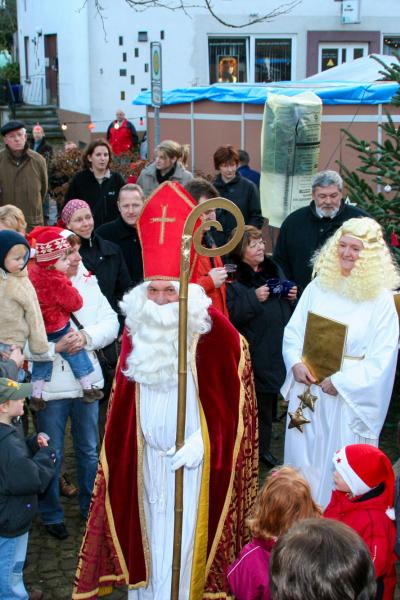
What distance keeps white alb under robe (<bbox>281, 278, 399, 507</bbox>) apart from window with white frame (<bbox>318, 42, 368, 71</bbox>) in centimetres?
1825

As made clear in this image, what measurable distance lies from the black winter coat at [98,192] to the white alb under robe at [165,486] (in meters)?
4.18

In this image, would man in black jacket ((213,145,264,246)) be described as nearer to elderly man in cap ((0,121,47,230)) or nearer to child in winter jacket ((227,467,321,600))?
elderly man in cap ((0,121,47,230))

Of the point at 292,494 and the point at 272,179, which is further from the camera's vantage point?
the point at 272,179

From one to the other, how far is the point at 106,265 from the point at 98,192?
2172mm

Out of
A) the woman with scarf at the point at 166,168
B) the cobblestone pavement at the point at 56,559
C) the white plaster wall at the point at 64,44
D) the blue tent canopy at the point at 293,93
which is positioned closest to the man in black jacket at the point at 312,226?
the woman with scarf at the point at 166,168

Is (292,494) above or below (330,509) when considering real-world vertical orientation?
above

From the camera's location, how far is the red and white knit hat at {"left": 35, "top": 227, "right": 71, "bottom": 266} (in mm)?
4860

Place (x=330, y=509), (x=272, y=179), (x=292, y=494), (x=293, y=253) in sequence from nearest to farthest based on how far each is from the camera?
→ (x=292, y=494)
(x=330, y=509)
(x=293, y=253)
(x=272, y=179)

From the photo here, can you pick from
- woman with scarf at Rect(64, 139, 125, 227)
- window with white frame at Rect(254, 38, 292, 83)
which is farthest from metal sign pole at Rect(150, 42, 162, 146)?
window with white frame at Rect(254, 38, 292, 83)

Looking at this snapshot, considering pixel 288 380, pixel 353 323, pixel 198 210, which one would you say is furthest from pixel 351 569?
pixel 288 380

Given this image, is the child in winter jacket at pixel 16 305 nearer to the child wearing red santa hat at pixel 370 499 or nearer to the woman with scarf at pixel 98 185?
the child wearing red santa hat at pixel 370 499

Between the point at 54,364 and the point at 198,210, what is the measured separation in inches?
82.3

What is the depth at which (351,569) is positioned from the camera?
6.56 ft

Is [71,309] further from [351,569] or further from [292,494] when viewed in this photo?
[351,569]
